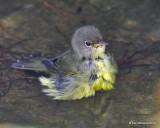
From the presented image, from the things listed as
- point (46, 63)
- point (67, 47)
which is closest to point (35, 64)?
point (46, 63)

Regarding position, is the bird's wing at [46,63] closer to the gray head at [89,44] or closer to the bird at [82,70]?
the bird at [82,70]

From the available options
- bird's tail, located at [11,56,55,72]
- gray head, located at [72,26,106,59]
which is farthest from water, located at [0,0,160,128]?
gray head, located at [72,26,106,59]

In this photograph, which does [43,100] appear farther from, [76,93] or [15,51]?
[15,51]

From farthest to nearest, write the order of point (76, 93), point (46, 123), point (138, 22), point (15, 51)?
point (138, 22) < point (15, 51) < point (76, 93) < point (46, 123)

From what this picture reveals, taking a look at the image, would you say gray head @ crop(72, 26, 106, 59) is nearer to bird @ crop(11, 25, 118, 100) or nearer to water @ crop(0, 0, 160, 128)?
bird @ crop(11, 25, 118, 100)

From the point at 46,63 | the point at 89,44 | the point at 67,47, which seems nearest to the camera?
the point at 89,44

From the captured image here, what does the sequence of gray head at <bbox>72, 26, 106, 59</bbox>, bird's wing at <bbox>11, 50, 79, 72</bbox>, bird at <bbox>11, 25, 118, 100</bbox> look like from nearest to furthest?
bird at <bbox>11, 25, 118, 100</bbox>, gray head at <bbox>72, 26, 106, 59</bbox>, bird's wing at <bbox>11, 50, 79, 72</bbox>

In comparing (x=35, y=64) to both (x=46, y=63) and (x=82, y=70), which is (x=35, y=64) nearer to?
(x=46, y=63)

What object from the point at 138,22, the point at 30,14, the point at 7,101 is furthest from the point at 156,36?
the point at 7,101
